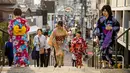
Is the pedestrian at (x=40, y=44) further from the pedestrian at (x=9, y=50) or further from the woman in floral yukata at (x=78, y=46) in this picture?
the pedestrian at (x=9, y=50)

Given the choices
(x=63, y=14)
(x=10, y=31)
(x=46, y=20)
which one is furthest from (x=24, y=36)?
(x=63, y=14)

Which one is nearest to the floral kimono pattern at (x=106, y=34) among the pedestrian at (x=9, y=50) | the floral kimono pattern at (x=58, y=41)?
the floral kimono pattern at (x=58, y=41)

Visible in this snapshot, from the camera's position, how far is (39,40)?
42.5 ft

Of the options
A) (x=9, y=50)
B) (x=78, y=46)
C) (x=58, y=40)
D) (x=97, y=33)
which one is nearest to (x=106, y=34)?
(x=97, y=33)

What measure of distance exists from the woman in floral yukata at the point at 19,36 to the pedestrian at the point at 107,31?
2080 millimetres

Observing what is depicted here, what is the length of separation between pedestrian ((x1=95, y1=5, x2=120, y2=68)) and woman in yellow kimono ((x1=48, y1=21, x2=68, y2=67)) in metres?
1.43

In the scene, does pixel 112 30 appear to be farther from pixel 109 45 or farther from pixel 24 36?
pixel 24 36

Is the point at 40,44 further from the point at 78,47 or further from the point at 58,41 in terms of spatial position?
the point at 58,41

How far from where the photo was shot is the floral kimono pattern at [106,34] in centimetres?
988

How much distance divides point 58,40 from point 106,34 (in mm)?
1848

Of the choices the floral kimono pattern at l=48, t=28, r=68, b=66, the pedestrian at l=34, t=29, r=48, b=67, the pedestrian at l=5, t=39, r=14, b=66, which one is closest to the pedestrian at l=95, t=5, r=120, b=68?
the floral kimono pattern at l=48, t=28, r=68, b=66

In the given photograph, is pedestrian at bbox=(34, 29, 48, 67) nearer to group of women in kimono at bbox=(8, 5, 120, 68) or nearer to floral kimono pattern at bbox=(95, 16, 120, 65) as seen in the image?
group of women in kimono at bbox=(8, 5, 120, 68)

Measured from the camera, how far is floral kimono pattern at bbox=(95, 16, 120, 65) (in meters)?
9.88

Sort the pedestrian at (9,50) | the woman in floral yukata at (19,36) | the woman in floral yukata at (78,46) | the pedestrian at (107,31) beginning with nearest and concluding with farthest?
the pedestrian at (107,31), the woman in floral yukata at (19,36), the pedestrian at (9,50), the woman in floral yukata at (78,46)
